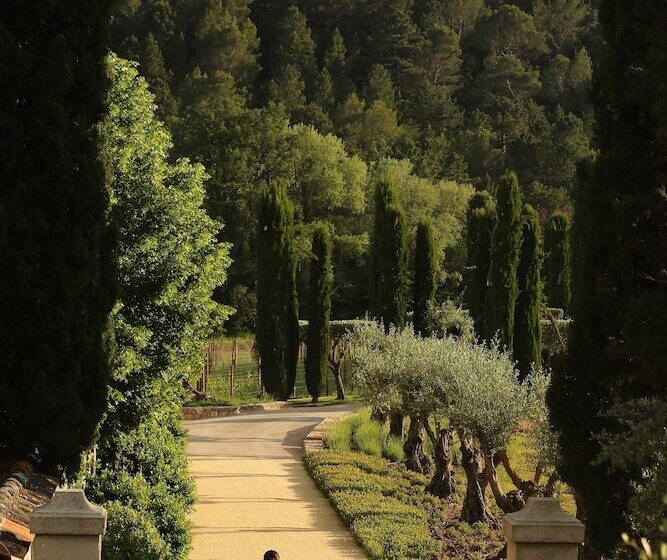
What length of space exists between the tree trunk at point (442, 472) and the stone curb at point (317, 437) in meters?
3.61

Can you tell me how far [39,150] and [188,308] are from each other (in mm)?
3677

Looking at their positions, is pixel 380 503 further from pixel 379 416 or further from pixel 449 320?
pixel 449 320

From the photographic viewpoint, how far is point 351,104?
61.5 m

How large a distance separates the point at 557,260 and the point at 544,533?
3123 cm

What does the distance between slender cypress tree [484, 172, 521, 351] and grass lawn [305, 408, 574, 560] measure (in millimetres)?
4798

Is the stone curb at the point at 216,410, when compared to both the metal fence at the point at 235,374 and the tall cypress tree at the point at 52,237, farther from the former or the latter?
the tall cypress tree at the point at 52,237

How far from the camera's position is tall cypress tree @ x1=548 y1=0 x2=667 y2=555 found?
9633mm

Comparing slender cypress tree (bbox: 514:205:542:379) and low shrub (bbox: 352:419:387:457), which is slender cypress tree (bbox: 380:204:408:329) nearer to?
slender cypress tree (bbox: 514:205:542:379)

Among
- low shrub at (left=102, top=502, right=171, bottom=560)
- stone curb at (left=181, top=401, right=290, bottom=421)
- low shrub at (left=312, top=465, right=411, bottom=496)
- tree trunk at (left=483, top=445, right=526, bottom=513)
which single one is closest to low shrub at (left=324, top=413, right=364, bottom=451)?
low shrub at (left=312, top=465, right=411, bottom=496)

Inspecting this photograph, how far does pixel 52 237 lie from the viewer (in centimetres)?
1044

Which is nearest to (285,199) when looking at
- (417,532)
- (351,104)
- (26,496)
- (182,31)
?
(417,532)

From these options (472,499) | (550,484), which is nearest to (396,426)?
(472,499)

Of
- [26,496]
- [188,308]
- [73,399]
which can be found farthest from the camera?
[188,308]

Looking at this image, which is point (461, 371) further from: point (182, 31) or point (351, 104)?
point (182, 31)
